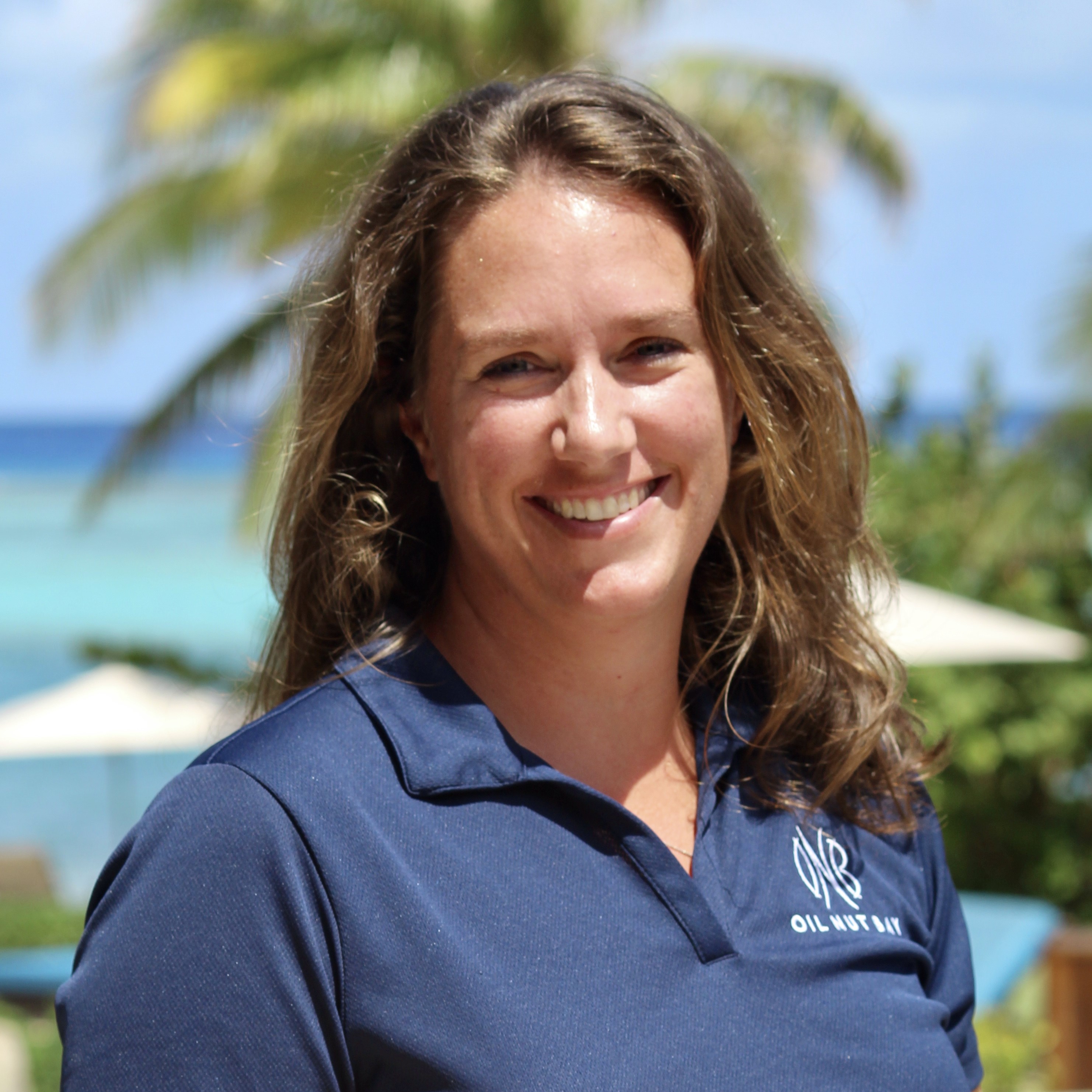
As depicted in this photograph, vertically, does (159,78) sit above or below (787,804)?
above

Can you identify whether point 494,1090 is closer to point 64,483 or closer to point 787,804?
point 787,804

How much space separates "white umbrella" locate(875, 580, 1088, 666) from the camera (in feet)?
23.3

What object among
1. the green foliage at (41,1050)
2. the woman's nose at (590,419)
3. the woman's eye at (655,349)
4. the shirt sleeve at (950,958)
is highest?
the woman's eye at (655,349)

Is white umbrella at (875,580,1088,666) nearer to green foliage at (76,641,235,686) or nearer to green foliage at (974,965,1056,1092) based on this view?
green foliage at (974,965,1056,1092)

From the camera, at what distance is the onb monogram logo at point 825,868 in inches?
69.9

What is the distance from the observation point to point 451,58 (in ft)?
29.2

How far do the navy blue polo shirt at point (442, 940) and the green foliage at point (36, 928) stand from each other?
9.06 m

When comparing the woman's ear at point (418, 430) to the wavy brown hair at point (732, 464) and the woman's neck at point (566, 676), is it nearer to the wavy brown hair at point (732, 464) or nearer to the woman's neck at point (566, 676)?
the wavy brown hair at point (732, 464)

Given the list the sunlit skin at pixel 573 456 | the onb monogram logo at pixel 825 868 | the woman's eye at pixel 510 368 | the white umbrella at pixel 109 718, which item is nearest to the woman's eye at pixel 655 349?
the sunlit skin at pixel 573 456

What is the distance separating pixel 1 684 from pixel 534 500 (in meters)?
31.1

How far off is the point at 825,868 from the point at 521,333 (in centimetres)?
83

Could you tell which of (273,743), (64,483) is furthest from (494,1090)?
(64,483)

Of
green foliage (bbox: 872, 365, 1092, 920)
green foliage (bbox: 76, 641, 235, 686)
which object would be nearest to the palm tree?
green foliage (bbox: 76, 641, 235, 686)

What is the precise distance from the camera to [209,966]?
1.32m
